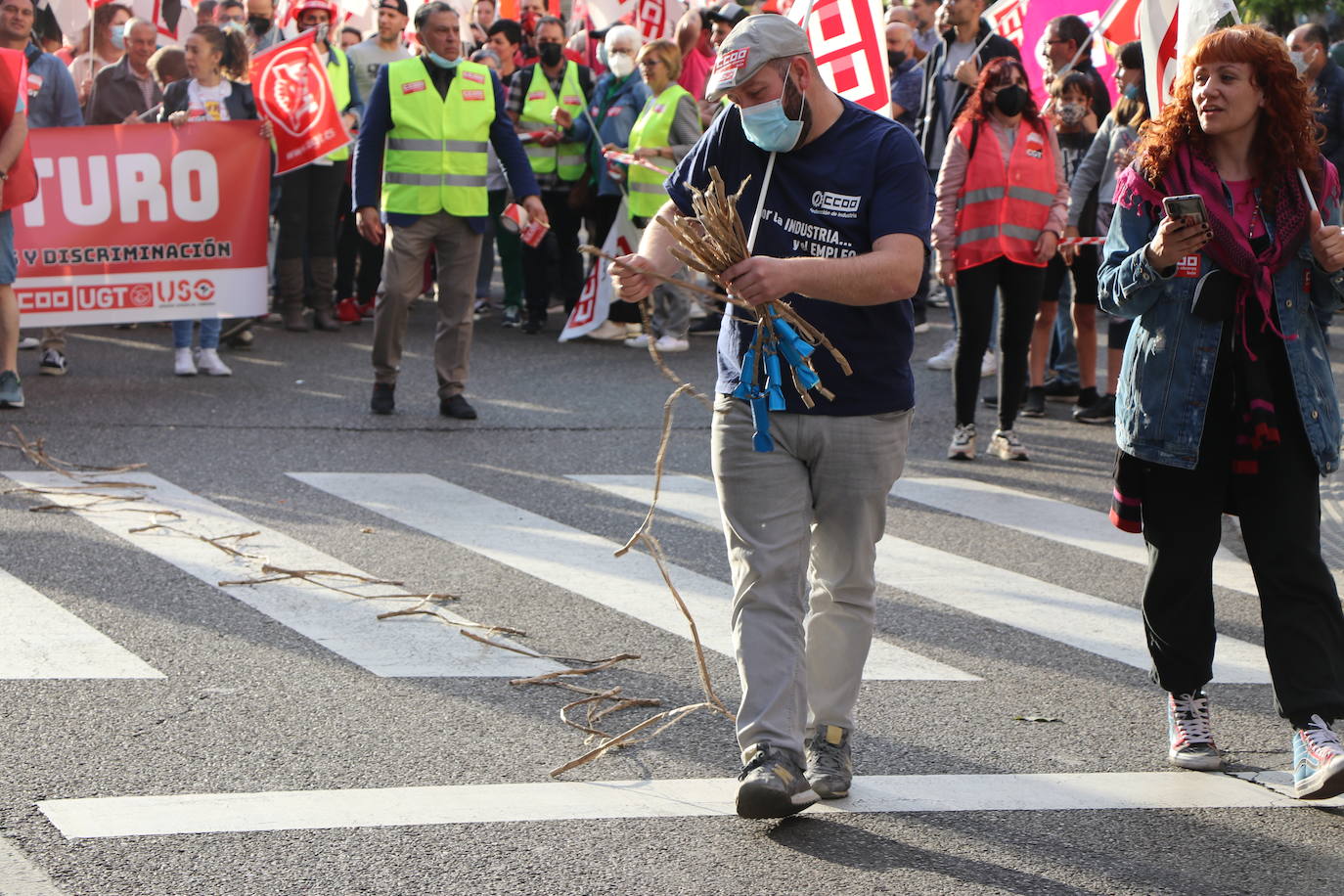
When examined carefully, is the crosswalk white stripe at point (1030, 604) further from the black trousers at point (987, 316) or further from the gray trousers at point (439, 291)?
the gray trousers at point (439, 291)

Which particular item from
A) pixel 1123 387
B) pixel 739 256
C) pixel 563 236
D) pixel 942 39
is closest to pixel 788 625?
pixel 739 256

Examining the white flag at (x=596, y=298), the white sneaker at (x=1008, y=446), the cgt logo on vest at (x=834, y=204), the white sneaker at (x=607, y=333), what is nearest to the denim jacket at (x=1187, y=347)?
the cgt logo on vest at (x=834, y=204)

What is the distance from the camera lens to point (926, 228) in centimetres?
439

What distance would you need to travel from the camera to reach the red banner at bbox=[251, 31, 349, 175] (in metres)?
12.0

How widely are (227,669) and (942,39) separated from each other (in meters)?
8.16

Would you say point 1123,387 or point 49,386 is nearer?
point 1123,387

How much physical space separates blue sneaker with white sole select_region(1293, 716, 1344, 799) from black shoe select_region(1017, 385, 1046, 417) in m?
6.05

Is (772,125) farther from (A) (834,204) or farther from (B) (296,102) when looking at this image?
(B) (296,102)

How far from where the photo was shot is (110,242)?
11.1 m

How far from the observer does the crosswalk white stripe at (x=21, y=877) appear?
12.2 feet

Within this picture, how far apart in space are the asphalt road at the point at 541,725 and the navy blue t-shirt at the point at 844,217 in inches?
41.9

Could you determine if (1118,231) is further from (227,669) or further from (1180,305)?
(227,669)

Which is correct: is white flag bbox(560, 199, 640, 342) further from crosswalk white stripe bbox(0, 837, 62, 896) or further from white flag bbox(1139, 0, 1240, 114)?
crosswalk white stripe bbox(0, 837, 62, 896)

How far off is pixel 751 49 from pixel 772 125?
188mm
